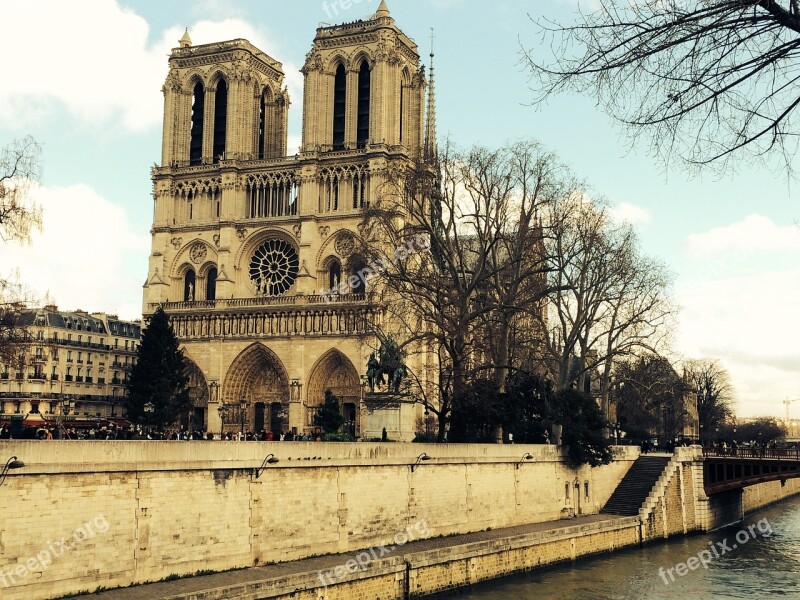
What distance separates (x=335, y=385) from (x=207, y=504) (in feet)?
123

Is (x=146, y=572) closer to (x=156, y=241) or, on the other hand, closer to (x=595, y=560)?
(x=595, y=560)

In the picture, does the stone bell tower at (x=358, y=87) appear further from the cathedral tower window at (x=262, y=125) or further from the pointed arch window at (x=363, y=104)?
the cathedral tower window at (x=262, y=125)

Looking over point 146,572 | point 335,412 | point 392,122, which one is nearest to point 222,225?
point 392,122

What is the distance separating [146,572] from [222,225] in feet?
145

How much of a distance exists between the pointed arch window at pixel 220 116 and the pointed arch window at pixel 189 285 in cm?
815

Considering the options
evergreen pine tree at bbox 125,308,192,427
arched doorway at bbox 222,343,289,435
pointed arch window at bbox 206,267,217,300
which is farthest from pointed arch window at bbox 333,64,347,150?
evergreen pine tree at bbox 125,308,192,427

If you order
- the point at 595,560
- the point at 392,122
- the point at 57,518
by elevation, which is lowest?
the point at 595,560

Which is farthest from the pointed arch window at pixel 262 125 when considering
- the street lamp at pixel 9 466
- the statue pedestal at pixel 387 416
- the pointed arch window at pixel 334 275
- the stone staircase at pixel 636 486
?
the street lamp at pixel 9 466

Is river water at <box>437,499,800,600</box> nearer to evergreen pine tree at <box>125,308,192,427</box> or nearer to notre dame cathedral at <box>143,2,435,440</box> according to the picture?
notre dame cathedral at <box>143,2,435,440</box>

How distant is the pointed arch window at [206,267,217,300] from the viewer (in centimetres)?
6316

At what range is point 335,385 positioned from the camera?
5850 cm

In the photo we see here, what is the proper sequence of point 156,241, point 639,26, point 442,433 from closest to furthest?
point 639,26 → point 442,433 → point 156,241

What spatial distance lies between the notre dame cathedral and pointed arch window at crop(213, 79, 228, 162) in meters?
0.10

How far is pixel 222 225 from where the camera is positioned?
203 ft
